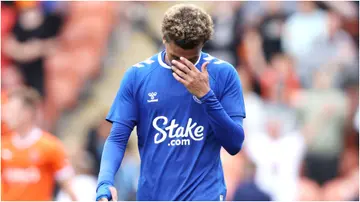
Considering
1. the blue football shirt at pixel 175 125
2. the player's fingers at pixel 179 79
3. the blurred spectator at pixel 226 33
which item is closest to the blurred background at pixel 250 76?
the blurred spectator at pixel 226 33

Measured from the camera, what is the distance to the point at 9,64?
11977 millimetres

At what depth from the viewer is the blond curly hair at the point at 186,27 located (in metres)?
4.68

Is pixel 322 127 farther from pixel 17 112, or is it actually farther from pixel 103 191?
pixel 103 191

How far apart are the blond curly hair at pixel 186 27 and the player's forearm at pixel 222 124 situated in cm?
34

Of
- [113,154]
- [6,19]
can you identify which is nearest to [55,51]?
[6,19]

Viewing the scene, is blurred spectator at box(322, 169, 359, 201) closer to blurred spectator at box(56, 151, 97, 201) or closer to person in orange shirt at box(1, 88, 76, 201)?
blurred spectator at box(56, 151, 97, 201)

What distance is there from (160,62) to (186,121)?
0.43 meters

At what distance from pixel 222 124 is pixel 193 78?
0.34 m

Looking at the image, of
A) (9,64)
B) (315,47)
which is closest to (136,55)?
(9,64)

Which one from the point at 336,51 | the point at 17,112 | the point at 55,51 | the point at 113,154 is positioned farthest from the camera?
the point at 55,51

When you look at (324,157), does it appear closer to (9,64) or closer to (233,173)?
(233,173)

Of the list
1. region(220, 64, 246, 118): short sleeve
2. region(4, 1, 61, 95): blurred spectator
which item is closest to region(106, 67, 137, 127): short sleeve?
region(220, 64, 246, 118): short sleeve

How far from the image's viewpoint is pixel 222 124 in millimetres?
4707

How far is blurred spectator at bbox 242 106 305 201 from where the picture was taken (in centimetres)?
1166
